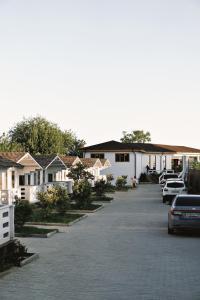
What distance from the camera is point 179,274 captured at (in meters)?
11.9

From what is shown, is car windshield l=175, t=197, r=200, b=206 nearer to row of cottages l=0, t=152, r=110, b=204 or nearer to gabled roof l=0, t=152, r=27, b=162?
row of cottages l=0, t=152, r=110, b=204

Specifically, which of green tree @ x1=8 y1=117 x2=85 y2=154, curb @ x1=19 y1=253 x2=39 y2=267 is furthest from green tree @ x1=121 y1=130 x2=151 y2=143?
curb @ x1=19 y1=253 x2=39 y2=267

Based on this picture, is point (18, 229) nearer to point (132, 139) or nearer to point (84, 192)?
point (84, 192)

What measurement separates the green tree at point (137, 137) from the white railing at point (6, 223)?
5045 inches

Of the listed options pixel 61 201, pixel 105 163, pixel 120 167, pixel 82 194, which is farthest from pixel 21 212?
pixel 120 167

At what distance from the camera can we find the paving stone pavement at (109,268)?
32.9 feet

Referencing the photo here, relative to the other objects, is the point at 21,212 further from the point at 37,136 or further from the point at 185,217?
the point at 37,136

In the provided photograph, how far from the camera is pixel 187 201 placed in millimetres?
20203

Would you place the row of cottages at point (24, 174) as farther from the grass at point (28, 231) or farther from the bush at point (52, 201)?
the grass at point (28, 231)

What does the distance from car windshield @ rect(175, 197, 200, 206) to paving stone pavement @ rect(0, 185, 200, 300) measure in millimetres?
1177

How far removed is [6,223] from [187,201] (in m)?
8.65

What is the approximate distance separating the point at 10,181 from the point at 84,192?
16.3 ft


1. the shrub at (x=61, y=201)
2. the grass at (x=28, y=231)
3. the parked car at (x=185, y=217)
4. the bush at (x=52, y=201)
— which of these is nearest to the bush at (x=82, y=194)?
the bush at (x=52, y=201)

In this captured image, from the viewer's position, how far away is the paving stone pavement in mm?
10016
